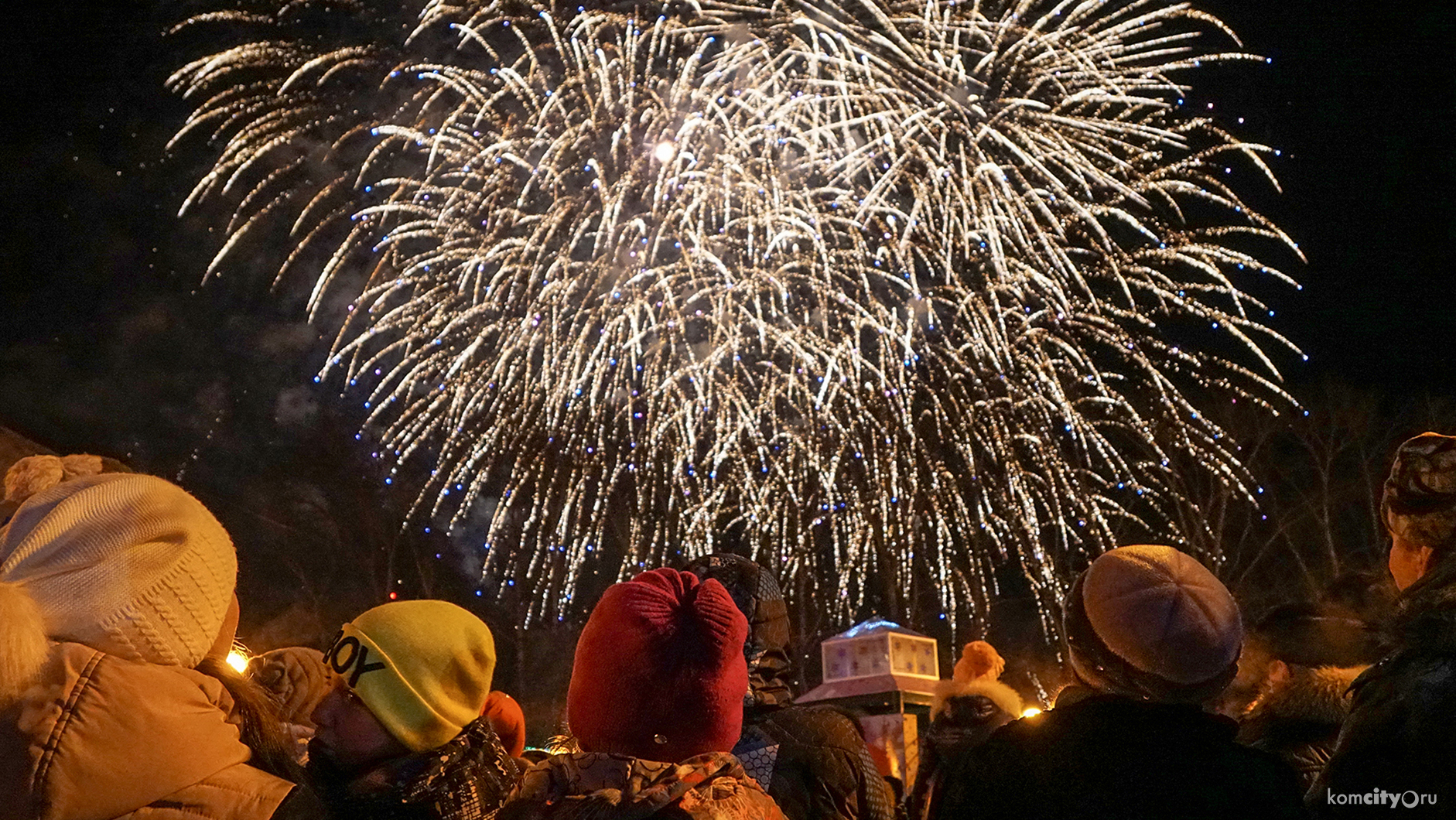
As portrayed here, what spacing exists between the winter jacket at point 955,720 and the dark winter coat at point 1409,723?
2536 millimetres

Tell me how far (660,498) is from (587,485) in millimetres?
2110

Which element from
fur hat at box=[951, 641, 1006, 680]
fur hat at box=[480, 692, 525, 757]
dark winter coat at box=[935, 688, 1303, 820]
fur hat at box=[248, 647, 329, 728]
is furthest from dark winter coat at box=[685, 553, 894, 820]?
fur hat at box=[951, 641, 1006, 680]

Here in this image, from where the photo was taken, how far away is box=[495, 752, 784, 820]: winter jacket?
2244 millimetres

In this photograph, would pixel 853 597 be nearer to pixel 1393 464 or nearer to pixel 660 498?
pixel 660 498

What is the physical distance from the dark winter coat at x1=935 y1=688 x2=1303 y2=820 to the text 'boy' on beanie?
5.0 inches

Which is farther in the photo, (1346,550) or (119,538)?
(1346,550)

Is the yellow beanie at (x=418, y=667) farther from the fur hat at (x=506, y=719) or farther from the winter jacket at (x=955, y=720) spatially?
→ the winter jacket at (x=955, y=720)

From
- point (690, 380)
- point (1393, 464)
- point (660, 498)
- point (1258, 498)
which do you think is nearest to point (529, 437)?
point (660, 498)

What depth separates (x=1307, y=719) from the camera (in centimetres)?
381

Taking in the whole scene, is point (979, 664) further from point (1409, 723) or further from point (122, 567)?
point (122, 567)

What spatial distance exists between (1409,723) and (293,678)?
407 cm

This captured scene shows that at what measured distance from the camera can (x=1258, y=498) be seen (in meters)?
24.3

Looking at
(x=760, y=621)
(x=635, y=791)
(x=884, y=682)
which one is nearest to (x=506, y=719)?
(x=760, y=621)

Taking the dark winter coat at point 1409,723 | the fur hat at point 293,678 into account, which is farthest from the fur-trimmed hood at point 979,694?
the fur hat at point 293,678
